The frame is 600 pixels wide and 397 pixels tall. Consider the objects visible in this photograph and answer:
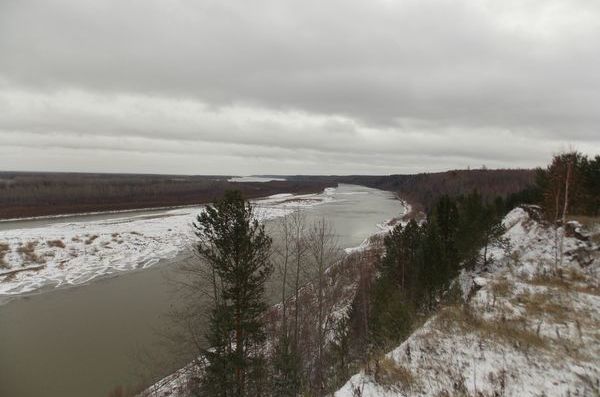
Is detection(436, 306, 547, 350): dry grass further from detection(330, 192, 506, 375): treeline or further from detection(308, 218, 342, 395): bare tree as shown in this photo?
detection(308, 218, 342, 395): bare tree

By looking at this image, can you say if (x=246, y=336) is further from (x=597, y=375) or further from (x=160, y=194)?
(x=160, y=194)

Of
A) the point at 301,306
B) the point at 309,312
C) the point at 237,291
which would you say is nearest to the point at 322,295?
the point at 301,306

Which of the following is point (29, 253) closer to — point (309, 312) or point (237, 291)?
point (309, 312)

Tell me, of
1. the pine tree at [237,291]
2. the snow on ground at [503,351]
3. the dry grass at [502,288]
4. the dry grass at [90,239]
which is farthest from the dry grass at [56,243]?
the dry grass at [502,288]

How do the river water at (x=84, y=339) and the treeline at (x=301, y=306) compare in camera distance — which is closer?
the treeline at (x=301, y=306)

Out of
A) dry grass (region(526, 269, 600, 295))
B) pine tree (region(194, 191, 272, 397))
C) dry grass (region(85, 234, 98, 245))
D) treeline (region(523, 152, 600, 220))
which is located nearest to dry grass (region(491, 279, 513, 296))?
dry grass (region(526, 269, 600, 295))

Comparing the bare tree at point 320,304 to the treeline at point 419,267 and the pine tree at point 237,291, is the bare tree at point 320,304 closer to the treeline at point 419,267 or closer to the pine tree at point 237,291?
the treeline at point 419,267
